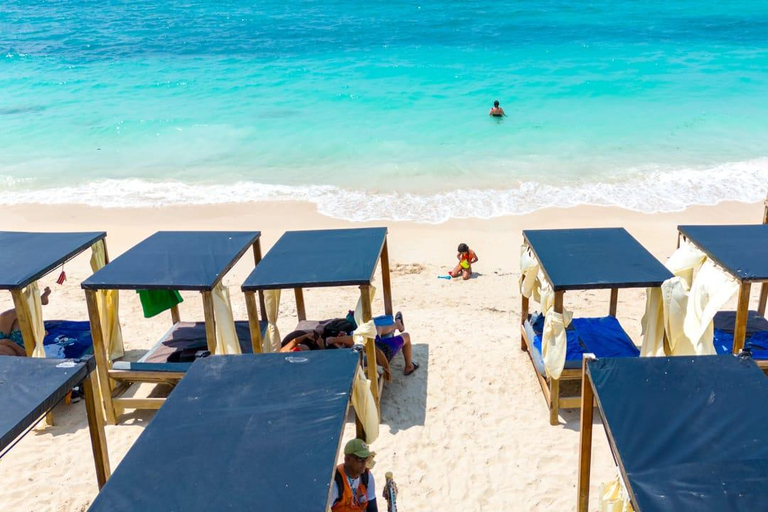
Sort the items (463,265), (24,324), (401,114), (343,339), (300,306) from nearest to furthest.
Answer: (24,324) < (343,339) < (300,306) < (463,265) < (401,114)

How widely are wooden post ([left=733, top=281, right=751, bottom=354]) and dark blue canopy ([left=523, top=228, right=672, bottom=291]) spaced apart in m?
0.69

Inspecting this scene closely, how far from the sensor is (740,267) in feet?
23.0

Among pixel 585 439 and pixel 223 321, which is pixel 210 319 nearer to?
pixel 223 321

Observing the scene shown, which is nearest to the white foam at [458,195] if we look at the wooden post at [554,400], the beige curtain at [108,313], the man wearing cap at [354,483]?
the beige curtain at [108,313]

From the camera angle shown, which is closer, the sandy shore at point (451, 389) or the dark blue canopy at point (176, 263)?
the sandy shore at point (451, 389)

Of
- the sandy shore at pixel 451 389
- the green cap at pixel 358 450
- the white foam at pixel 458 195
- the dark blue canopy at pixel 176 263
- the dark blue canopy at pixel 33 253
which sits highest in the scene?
the dark blue canopy at pixel 33 253

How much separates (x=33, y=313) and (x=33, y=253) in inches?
33.3

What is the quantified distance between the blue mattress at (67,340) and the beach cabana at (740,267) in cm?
726

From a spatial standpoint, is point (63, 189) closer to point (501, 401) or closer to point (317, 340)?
point (317, 340)

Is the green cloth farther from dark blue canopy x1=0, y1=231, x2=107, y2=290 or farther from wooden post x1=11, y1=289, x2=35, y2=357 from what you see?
wooden post x1=11, y1=289, x2=35, y2=357

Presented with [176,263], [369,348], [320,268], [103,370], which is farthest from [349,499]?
[103,370]

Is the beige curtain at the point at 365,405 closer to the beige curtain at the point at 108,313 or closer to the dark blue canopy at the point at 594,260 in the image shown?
the dark blue canopy at the point at 594,260

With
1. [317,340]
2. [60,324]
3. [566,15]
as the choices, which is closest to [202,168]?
[60,324]

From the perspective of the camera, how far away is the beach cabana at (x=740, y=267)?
6984mm
